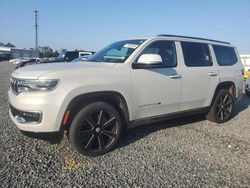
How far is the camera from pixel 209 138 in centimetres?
491

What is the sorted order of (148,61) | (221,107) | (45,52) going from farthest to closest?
(45,52)
(221,107)
(148,61)

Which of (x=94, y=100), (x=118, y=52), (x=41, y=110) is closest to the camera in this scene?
(x=41, y=110)

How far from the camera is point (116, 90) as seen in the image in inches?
157

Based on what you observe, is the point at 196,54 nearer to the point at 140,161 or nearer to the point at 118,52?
the point at 118,52

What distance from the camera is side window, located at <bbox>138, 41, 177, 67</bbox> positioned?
4.69 meters

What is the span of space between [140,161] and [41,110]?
5.18ft

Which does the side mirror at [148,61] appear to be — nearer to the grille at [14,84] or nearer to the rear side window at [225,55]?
the grille at [14,84]

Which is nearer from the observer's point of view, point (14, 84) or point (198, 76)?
point (14, 84)

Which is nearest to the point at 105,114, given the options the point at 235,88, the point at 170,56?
the point at 170,56

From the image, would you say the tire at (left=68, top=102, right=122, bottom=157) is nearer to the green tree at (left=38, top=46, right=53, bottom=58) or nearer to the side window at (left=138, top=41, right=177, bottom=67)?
the side window at (left=138, top=41, right=177, bottom=67)

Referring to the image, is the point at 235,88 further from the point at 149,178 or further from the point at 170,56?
the point at 149,178

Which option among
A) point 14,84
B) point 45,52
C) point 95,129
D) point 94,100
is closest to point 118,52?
point 94,100

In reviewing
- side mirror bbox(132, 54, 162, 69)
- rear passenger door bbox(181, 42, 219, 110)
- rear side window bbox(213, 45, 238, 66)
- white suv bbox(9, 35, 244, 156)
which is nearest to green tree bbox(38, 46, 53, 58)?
rear side window bbox(213, 45, 238, 66)

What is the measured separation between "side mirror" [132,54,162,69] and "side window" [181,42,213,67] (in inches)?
44.4
